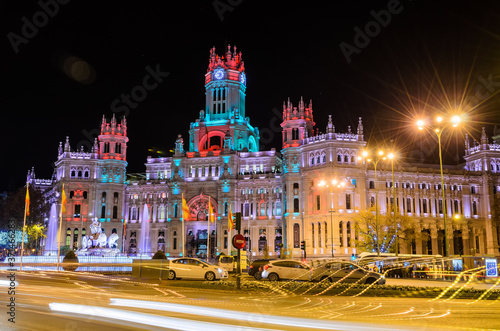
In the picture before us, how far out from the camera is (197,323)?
11180mm

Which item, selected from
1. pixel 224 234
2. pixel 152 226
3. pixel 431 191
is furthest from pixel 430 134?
pixel 152 226

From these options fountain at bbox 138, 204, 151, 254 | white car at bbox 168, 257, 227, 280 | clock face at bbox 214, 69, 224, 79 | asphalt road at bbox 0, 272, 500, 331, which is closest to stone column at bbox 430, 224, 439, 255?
fountain at bbox 138, 204, 151, 254

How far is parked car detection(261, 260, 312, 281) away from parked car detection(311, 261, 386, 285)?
175 centimetres

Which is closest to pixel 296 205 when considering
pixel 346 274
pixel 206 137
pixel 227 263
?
pixel 206 137

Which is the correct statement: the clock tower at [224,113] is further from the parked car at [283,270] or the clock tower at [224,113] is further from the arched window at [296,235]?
the parked car at [283,270]

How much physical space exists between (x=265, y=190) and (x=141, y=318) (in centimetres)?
7925

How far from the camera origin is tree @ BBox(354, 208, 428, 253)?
2719 inches

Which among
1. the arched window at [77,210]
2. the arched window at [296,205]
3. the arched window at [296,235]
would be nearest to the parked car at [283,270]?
the arched window at [296,235]

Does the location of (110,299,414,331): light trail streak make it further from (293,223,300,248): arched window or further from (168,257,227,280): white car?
(293,223,300,248): arched window

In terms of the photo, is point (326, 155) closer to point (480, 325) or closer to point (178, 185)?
point (178, 185)

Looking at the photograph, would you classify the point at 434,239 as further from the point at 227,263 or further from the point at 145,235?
the point at 145,235

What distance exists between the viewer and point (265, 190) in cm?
9138

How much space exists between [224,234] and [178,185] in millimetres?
14062

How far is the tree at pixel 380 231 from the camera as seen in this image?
6906cm
